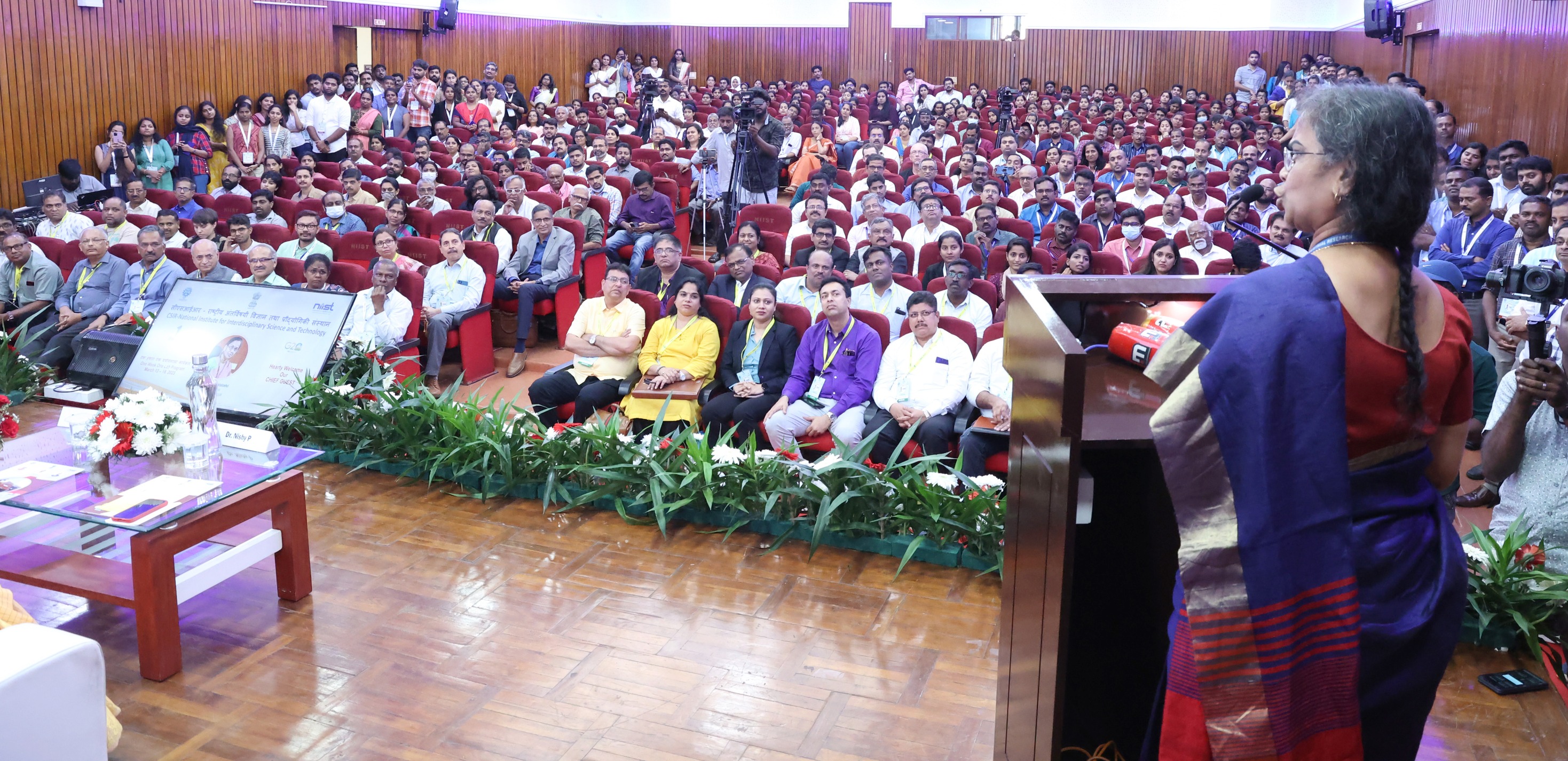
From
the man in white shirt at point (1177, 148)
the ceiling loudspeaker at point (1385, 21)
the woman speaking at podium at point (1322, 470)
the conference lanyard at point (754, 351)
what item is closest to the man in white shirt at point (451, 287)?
the conference lanyard at point (754, 351)

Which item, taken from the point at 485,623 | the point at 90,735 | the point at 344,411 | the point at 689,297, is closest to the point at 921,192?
the point at 689,297

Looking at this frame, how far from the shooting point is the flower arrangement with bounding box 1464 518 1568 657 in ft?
9.72

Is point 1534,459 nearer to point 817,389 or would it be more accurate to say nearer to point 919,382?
point 919,382

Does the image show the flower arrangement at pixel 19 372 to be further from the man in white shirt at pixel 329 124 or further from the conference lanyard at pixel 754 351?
the man in white shirt at pixel 329 124

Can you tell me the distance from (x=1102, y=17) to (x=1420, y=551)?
18168mm

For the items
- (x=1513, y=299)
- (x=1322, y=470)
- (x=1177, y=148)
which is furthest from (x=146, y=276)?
(x=1177, y=148)

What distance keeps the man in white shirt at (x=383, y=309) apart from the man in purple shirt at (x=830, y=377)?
2.13 m

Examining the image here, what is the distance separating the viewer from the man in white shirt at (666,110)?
42.8 feet

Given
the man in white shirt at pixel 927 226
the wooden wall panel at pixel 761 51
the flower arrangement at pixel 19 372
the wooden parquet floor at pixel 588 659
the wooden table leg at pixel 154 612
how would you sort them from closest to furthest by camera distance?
the wooden parquet floor at pixel 588 659, the wooden table leg at pixel 154 612, the flower arrangement at pixel 19 372, the man in white shirt at pixel 927 226, the wooden wall panel at pixel 761 51

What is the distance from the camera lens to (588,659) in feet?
9.96

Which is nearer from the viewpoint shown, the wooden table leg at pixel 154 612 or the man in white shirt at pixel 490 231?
the wooden table leg at pixel 154 612

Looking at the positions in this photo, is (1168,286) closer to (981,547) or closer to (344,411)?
(981,547)

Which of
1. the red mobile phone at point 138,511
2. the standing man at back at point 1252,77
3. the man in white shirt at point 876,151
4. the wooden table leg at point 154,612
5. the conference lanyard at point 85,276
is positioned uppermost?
the standing man at back at point 1252,77

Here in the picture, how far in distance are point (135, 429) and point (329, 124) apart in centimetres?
922
